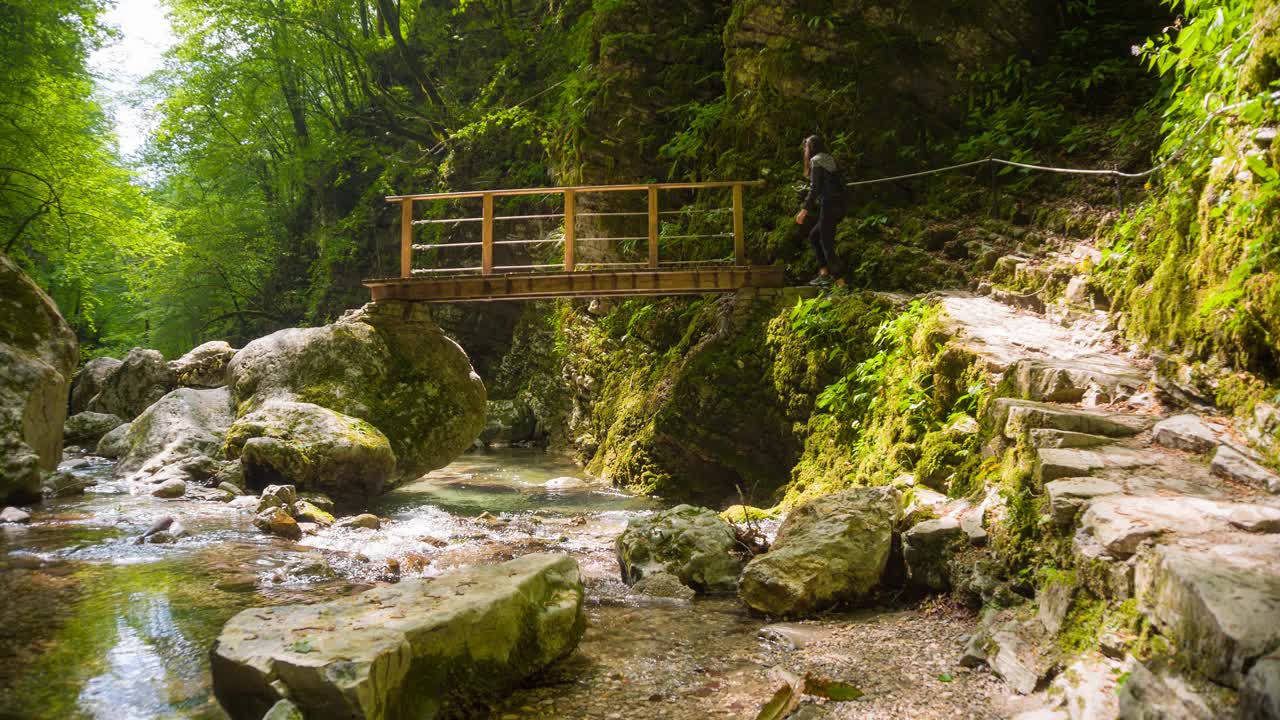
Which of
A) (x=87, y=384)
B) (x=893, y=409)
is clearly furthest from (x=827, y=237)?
(x=87, y=384)

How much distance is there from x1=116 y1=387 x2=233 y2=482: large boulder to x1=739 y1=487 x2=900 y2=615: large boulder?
8250 millimetres

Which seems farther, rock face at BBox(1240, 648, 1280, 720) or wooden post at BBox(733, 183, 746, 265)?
wooden post at BBox(733, 183, 746, 265)

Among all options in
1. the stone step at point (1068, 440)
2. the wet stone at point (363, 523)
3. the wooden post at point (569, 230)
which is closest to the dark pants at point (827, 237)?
the wooden post at point (569, 230)

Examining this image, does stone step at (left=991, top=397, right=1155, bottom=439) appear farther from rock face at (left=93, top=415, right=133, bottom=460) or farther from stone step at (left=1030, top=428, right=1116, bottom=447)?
rock face at (left=93, top=415, right=133, bottom=460)

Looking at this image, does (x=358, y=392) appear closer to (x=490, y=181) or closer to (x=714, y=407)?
(x=714, y=407)

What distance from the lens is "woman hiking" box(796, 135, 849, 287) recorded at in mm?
8406

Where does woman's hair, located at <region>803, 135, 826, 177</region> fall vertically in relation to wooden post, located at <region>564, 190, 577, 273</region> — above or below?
above

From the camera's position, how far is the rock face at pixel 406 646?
2.83 meters

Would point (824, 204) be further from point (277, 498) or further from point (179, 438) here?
point (179, 438)

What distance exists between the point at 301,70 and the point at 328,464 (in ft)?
69.7

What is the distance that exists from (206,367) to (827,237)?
13.2 metres

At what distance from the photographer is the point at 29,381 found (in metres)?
8.25

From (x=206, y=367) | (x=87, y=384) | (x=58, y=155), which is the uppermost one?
(x=58, y=155)

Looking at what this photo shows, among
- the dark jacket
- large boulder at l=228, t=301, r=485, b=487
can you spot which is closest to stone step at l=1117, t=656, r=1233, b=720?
the dark jacket
